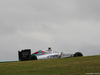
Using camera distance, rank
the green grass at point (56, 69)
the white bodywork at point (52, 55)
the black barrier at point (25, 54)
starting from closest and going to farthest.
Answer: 1. the green grass at point (56, 69)
2. the black barrier at point (25, 54)
3. the white bodywork at point (52, 55)

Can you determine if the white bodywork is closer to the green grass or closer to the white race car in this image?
the white race car

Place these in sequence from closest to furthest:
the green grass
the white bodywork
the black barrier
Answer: the green grass → the black barrier → the white bodywork

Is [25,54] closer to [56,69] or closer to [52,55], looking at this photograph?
Answer: [52,55]

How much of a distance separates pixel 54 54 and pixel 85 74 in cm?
1881

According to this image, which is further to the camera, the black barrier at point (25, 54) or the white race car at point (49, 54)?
the white race car at point (49, 54)

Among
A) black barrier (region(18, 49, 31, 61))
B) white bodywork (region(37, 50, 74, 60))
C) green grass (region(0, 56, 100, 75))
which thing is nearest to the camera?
green grass (region(0, 56, 100, 75))

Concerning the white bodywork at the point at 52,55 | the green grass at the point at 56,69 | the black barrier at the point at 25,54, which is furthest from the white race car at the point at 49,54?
the green grass at the point at 56,69

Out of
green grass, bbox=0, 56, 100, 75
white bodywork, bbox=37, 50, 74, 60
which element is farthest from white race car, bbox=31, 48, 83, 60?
green grass, bbox=0, 56, 100, 75

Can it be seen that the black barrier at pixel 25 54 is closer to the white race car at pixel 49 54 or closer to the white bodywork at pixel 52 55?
the white race car at pixel 49 54

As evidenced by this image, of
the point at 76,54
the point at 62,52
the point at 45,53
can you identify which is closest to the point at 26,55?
the point at 45,53

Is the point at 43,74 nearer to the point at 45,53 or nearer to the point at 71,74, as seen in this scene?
the point at 71,74

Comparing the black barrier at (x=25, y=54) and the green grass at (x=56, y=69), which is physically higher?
the black barrier at (x=25, y=54)

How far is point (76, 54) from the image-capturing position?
29672 mm

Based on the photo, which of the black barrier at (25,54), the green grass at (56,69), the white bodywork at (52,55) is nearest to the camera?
the green grass at (56,69)
